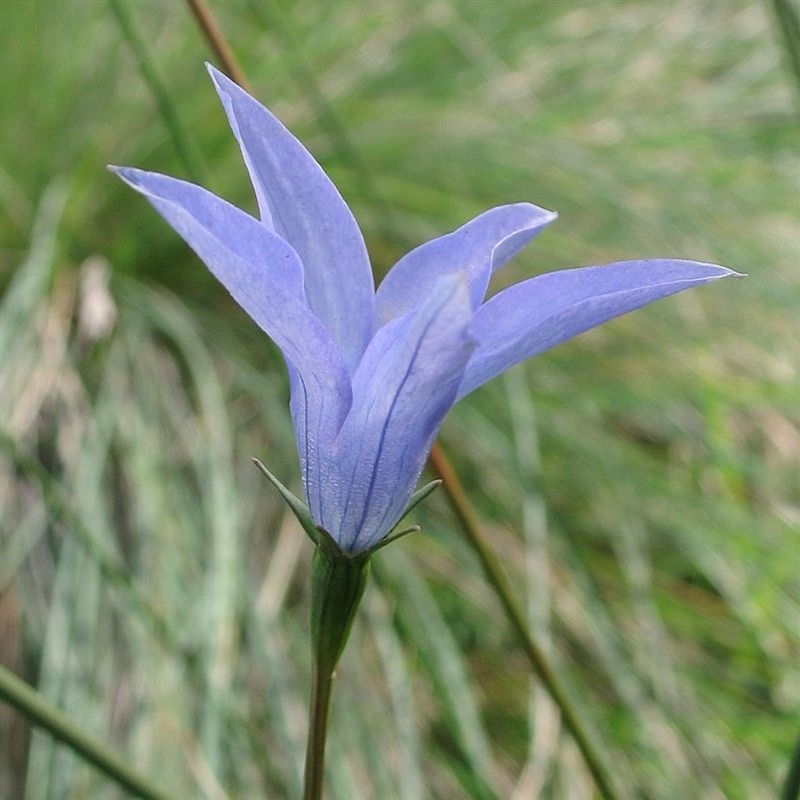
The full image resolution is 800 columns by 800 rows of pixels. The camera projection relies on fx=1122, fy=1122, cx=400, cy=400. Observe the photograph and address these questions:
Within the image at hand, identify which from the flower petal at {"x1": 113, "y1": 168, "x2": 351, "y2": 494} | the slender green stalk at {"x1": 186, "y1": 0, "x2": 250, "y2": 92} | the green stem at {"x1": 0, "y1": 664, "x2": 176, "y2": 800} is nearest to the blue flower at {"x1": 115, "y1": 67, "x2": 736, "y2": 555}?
the flower petal at {"x1": 113, "y1": 168, "x2": 351, "y2": 494}

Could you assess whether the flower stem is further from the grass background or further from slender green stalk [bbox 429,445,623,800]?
the grass background

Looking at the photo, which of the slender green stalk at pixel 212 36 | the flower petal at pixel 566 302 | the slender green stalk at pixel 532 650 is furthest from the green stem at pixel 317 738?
the slender green stalk at pixel 212 36

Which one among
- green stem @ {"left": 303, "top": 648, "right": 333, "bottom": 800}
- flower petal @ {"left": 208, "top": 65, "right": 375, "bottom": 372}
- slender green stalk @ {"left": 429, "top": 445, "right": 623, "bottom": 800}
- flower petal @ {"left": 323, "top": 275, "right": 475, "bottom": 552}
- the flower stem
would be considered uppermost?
flower petal @ {"left": 208, "top": 65, "right": 375, "bottom": 372}

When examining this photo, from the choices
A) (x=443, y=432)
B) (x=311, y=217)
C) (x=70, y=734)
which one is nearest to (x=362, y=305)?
(x=311, y=217)

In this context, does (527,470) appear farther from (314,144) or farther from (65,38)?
(65,38)

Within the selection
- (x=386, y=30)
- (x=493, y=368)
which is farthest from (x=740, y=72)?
(x=493, y=368)

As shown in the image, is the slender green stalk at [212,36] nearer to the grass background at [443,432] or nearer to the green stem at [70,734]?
the grass background at [443,432]
